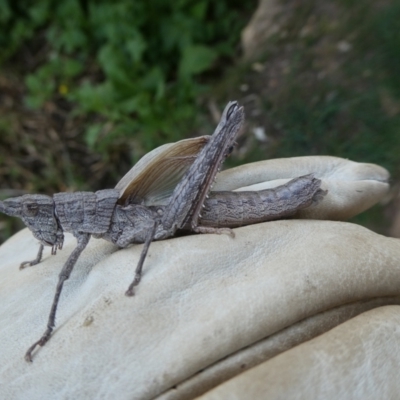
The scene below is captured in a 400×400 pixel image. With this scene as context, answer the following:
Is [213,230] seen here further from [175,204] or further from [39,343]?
[39,343]

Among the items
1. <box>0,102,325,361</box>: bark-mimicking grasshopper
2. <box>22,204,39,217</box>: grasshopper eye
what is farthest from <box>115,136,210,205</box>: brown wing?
<box>22,204,39,217</box>: grasshopper eye

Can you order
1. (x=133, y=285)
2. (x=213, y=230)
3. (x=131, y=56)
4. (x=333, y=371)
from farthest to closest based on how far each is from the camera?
(x=131, y=56) < (x=213, y=230) < (x=133, y=285) < (x=333, y=371)

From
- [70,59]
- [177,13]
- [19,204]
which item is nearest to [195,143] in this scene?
[19,204]

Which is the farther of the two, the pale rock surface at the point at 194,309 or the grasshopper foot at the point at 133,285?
the grasshopper foot at the point at 133,285

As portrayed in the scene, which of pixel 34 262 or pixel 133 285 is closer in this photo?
pixel 133 285

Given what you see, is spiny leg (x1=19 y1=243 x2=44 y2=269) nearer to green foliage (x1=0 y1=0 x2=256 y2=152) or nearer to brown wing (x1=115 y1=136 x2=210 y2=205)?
brown wing (x1=115 y1=136 x2=210 y2=205)

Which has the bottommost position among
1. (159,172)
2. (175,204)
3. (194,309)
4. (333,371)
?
(333,371)

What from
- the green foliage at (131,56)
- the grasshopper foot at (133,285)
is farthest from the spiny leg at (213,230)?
the green foliage at (131,56)

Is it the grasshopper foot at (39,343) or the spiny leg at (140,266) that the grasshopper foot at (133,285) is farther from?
the grasshopper foot at (39,343)

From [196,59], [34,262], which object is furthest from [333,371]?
[196,59]
